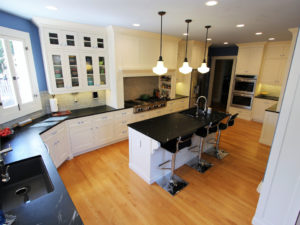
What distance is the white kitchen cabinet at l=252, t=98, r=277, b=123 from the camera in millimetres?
5543

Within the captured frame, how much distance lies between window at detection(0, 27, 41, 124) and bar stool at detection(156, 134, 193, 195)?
2472 mm

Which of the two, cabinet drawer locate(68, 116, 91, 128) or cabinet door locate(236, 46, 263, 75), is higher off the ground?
cabinet door locate(236, 46, 263, 75)

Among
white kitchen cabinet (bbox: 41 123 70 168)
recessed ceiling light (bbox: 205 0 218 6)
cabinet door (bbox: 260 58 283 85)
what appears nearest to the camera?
recessed ceiling light (bbox: 205 0 218 6)

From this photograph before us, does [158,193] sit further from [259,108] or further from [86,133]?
[259,108]

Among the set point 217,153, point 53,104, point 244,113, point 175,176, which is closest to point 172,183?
point 175,176

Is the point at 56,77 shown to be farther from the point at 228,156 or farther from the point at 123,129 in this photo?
the point at 228,156

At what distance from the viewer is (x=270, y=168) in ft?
6.07

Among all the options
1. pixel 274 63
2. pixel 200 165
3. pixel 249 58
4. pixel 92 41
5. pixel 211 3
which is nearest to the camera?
pixel 211 3

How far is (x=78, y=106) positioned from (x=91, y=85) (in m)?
0.63

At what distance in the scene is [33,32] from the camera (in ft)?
9.86

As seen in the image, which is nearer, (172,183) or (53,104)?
(172,183)

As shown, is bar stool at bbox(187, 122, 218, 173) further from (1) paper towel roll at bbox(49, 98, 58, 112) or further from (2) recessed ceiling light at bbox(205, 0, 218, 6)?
(1) paper towel roll at bbox(49, 98, 58, 112)

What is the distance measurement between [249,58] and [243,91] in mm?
1151

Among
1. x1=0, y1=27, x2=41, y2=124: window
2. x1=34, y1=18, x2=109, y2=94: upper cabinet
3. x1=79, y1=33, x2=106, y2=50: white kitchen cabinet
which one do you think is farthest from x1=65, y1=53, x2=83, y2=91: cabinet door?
x1=0, y1=27, x2=41, y2=124: window
